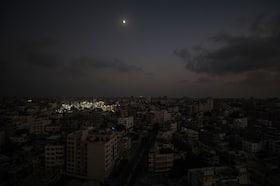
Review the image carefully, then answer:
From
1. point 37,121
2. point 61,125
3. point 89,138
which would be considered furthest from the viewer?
point 61,125

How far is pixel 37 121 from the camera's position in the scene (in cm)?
1389

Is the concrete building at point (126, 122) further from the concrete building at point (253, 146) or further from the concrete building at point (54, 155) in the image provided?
the concrete building at point (253, 146)

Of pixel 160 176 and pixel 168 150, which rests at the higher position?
pixel 168 150

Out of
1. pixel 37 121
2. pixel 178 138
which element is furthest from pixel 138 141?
pixel 37 121

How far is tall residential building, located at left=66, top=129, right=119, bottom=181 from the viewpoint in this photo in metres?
6.91

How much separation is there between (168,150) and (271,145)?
548 cm

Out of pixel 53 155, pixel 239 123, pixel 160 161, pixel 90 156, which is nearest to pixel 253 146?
pixel 160 161

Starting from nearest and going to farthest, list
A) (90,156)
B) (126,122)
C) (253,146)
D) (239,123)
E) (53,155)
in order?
(90,156) → (53,155) → (253,146) → (239,123) → (126,122)

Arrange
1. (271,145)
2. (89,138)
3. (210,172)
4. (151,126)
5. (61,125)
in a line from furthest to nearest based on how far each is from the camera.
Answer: (151,126), (61,125), (271,145), (89,138), (210,172)

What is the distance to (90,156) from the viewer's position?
6.96m

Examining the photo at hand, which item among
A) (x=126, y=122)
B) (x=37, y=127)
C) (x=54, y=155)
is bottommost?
(x=54, y=155)

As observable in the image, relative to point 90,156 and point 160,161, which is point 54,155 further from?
point 160,161

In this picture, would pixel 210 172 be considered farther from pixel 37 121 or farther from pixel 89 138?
pixel 37 121

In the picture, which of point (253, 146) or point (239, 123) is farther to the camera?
point (239, 123)
